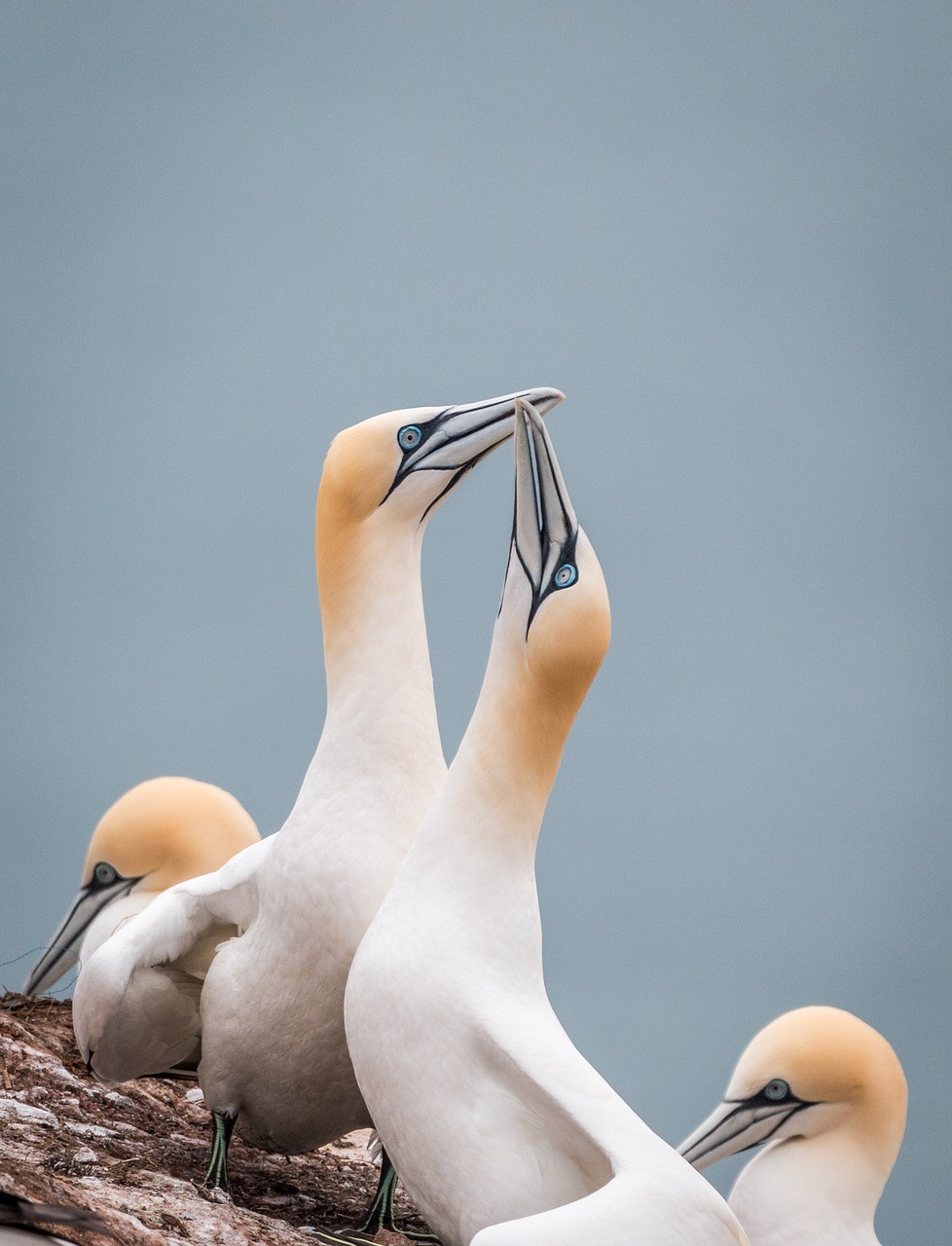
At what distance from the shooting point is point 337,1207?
400cm

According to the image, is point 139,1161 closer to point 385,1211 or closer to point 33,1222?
point 385,1211

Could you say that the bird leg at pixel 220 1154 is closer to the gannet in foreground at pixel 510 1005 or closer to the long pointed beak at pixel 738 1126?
the gannet in foreground at pixel 510 1005

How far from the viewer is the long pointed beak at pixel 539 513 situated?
3410 millimetres

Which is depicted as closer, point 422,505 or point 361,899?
point 361,899

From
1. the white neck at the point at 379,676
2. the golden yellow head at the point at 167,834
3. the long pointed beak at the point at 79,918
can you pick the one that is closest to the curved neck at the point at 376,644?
the white neck at the point at 379,676

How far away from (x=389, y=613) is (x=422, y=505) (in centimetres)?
29

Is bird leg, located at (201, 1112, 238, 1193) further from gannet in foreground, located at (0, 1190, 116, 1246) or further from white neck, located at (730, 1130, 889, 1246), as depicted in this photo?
white neck, located at (730, 1130, 889, 1246)

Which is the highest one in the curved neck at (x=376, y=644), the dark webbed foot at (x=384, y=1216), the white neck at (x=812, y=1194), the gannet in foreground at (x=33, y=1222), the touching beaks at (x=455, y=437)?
the touching beaks at (x=455, y=437)

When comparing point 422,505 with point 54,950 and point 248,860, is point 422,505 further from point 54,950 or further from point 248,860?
point 54,950

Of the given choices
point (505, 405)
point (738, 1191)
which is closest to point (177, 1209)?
point (505, 405)

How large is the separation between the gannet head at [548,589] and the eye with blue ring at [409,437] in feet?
1.56

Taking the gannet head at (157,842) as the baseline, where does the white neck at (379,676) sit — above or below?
above

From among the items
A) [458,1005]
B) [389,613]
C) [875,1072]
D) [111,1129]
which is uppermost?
[389,613]

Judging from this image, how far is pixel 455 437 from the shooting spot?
12.8ft
